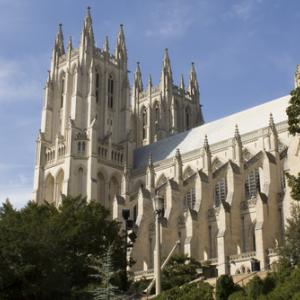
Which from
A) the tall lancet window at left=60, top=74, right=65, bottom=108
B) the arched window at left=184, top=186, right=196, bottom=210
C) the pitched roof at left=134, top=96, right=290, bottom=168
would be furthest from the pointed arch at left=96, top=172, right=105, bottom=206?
the arched window at left=184, top=186, right=196, bottom=210

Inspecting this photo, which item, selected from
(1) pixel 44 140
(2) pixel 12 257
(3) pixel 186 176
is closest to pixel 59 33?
(1) pixel 44 140

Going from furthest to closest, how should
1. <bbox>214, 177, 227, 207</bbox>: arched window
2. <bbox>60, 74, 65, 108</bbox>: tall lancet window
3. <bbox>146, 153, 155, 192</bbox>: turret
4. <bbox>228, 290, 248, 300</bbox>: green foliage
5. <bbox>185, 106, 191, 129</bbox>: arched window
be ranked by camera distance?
<bbox>185, 106, 191, 129</bbox>: arched window, <bbox>60, 74, 65, 108</bbox>: tall lancet window, <bbox>146, 153, 155, 192</bbox>: turret, <bbox>214, 177, 227, 207</bbox>: arched window, <bbox>228, 290, 248, 300</bbox>: green foliage

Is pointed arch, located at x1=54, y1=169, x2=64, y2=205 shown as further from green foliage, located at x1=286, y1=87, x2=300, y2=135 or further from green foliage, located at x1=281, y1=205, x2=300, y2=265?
green foliage, located at x1=286, y1=87, x2=300, y2=135

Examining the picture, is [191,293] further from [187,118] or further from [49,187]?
[187,118]

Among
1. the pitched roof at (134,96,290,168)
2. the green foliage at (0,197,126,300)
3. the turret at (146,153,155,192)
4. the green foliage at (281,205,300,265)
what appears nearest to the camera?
the green foliage at (0,197,126,300)

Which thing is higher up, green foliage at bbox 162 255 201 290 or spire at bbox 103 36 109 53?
spire at bbox 103 36 109 53

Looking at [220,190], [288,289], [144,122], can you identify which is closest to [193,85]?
[144,122]

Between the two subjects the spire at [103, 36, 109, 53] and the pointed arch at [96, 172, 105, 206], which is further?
the spire at [103, 36, 109, 53]

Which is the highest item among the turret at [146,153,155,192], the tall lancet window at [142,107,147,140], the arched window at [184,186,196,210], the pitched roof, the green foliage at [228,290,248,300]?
the tall lancet window at [142,107,147,140]

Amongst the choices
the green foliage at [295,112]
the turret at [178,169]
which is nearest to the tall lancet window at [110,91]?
Result: the turret at [178,169]

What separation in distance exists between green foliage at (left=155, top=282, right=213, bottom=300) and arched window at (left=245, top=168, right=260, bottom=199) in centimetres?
2022

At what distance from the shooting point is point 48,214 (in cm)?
4294

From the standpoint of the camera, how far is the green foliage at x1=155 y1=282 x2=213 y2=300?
95.1 ft

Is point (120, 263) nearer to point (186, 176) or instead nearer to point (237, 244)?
point (237, 244)
